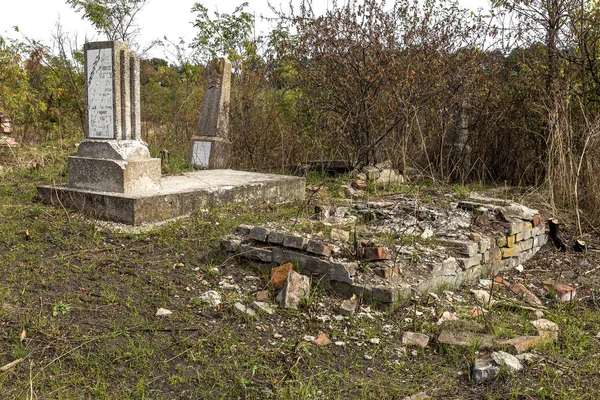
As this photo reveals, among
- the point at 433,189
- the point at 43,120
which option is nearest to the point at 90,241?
the point at 433,189

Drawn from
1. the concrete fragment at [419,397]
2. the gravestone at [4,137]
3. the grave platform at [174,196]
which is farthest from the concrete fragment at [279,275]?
the gravestone at [4,137]

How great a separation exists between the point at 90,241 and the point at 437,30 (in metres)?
6.24

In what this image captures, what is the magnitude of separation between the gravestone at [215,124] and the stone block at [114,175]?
325 centimetres

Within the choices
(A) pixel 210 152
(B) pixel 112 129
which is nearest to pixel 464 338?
(B) pixel 112 129

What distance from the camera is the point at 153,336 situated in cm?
325

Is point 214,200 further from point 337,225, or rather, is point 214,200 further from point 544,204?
point 544,204

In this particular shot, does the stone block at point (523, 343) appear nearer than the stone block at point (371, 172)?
Yes

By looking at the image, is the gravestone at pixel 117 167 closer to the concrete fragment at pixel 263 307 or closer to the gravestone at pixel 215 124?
the concrete fragment at pixel 263 307

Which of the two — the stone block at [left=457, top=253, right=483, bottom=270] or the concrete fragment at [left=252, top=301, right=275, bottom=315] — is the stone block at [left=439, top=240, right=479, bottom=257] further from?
the concrete fragment at [left=252, top=301, right=275, bottom=315]

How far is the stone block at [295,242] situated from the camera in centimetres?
414

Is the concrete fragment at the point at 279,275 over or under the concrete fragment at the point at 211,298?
over

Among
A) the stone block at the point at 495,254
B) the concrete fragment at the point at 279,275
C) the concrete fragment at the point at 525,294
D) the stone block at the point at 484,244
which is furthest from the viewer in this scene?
the stone block at the point at 495,254

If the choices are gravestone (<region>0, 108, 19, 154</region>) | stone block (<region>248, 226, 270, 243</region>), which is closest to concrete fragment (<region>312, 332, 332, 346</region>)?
stone block (<region>248, 226, 270, 243</region>)

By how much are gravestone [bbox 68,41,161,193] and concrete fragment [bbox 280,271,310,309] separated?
2.57 m
